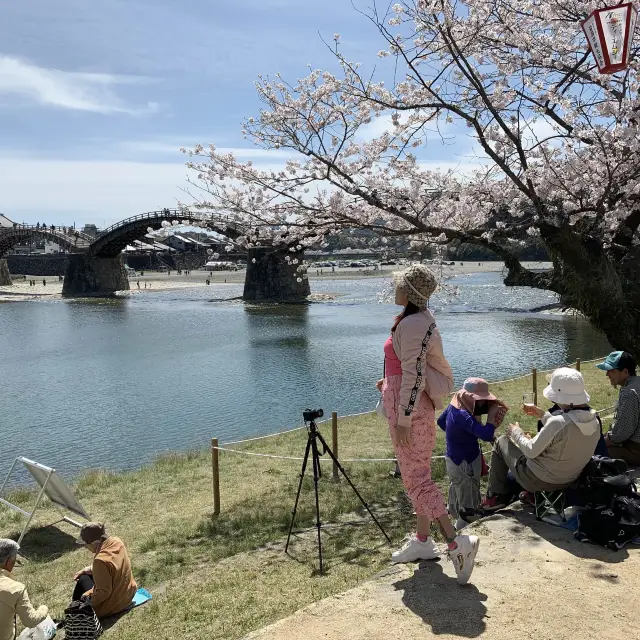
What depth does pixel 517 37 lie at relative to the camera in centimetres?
706

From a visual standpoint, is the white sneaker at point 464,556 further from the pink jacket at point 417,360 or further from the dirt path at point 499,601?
Answer: the pink jacket at point 417,360

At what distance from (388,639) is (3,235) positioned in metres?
71.8

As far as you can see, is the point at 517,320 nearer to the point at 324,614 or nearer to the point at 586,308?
the point at 586,308

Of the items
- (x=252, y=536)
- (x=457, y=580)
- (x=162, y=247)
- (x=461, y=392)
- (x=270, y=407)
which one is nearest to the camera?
(x=457, y=580)

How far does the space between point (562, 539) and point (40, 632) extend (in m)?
3.33

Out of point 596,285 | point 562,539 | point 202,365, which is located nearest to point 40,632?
point 562,539

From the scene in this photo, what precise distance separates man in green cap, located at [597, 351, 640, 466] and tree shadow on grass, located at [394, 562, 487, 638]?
224 centimetres

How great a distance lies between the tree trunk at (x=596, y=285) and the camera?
6.34 metres

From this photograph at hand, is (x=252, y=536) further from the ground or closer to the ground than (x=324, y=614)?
closer to the ground

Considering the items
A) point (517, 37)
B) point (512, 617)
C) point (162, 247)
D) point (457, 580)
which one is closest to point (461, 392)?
point (457, 580)

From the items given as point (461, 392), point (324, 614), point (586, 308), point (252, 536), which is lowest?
point (252, 536)

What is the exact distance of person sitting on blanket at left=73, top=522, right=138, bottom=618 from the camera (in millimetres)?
4273

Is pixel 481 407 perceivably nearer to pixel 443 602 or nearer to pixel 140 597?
pixel 443 602

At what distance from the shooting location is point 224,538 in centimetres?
592
